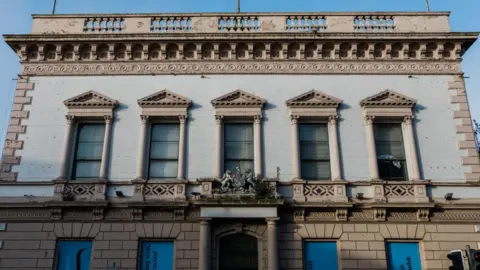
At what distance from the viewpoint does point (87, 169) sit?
686 inches

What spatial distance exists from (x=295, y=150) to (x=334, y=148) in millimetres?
1334

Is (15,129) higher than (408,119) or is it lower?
lower

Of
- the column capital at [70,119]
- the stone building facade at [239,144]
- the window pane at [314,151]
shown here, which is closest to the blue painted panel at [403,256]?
the stone building facade at [239,144]

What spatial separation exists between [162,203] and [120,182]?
5.71ft

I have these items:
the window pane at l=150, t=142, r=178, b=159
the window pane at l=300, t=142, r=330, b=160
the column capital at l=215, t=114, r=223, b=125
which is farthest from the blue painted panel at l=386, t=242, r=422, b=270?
the window pane at l=150, t=142, r=178, b=159

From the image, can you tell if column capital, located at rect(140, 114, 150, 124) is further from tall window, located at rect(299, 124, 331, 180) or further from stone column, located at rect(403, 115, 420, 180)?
stone column, located at rect(403, 115, 420, 180)

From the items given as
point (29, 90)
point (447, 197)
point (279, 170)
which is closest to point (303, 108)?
point (279, 170)

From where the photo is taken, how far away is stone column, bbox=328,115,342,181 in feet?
55.3

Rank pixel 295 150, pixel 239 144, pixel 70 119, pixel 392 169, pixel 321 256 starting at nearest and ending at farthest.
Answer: pixel 321 256
pixel 295 150
pixel 392 169
pixel 239 144
pixel 70 119

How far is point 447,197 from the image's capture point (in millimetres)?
16438

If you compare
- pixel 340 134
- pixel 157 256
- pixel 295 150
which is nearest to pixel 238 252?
pixel 157 256

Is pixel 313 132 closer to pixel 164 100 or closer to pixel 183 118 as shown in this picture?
pixel 183 118

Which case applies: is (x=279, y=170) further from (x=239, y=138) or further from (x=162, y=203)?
(x=162, y=203)

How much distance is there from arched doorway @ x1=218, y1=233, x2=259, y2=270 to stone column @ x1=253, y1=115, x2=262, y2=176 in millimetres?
2221
